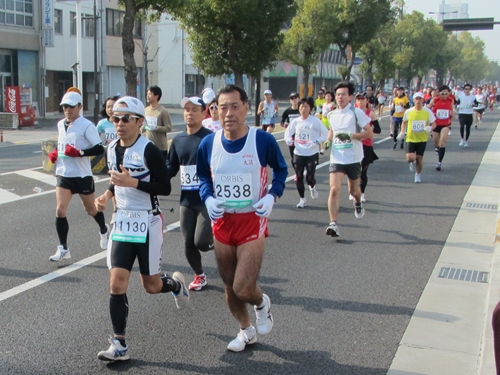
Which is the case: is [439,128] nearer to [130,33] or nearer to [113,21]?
[130,33]

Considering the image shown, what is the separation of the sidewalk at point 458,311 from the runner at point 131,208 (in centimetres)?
197

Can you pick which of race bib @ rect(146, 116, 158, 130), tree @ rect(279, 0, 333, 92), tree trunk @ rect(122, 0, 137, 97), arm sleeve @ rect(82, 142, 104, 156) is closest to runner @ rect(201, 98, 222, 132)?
race bib @ rect(146, 116, 158, 130)

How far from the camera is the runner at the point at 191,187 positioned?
20.0ft

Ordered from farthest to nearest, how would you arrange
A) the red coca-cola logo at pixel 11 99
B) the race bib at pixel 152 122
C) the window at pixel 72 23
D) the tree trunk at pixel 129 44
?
1. the window at pixel 72 23
2. the red coca-cola logo at pixel 11 99
3. the tree trunk at pixel 129 44
4. the race bib at pixel 152 122

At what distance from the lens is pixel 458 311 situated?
5836mm

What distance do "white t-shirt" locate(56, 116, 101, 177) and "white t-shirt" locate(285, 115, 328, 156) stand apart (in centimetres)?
437

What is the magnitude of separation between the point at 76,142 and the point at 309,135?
4593 mm

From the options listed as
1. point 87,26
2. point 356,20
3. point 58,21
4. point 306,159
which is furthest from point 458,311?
point 356,20

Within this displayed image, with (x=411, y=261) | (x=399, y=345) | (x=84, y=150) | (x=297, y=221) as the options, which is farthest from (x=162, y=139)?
(x=399, y=345)

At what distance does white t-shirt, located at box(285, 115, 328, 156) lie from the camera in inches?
416

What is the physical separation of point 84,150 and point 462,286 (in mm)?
4436

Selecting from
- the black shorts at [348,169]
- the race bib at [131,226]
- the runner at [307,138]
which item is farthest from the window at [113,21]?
the race bib at [131,226]

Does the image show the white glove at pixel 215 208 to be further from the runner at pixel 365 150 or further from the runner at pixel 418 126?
the runner at pixel 418 126

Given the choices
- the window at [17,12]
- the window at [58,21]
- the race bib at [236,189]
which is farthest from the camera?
the window at [58,21]
